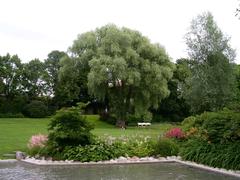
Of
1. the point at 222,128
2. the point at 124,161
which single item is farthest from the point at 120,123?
the point at 222,128

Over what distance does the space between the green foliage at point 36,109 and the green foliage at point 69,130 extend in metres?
44.4

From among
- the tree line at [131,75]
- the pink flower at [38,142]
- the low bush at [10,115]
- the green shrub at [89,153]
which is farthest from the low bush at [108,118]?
the green shrub at [89,153]

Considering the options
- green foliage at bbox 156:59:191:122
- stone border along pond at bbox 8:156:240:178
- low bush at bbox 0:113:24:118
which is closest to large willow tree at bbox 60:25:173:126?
low bush at bbox 0:113:24:118

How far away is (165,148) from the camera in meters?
18.6

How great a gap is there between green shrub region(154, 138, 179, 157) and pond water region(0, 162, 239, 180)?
176cm

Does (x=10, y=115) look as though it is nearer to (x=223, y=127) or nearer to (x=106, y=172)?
(x=223, y=127)

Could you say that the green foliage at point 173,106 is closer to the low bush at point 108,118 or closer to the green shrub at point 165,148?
the low bush at point 108,118

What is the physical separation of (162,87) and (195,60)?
7047 mm

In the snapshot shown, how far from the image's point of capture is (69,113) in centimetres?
1762

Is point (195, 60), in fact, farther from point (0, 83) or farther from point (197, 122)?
point (0, 83)

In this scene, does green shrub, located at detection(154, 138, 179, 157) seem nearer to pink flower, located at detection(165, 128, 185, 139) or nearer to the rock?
pink flower, located at detection(165, 128, 185, 139)

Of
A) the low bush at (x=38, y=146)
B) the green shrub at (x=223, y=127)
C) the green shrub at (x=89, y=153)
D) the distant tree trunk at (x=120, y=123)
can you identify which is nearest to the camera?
the green shrub at (x=223, y=127)

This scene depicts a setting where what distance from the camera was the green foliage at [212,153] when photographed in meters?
14.8

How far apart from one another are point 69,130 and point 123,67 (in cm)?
2810
